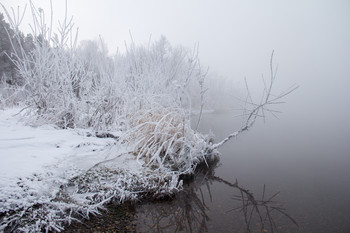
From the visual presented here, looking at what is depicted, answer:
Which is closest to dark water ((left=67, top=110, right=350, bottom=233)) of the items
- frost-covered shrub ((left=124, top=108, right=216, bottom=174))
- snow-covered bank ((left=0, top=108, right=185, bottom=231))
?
snow-covered bank ((left=0, top=108, right=185, bottom=231))

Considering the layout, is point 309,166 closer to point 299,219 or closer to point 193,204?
point 299,219

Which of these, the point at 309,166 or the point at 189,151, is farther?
the point at 309,166

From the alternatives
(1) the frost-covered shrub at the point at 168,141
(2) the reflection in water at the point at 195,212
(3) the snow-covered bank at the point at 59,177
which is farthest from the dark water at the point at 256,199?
(1) the frost-covered shrub at the point at 168,141

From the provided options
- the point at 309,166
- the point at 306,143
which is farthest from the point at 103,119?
the point at 306,143

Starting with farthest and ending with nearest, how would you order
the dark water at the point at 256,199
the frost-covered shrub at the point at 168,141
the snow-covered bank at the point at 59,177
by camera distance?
the frost-covered shrub at the point at 168,141
the dark water at the point at 256,199
the snow-covered bank at the point at 59,177

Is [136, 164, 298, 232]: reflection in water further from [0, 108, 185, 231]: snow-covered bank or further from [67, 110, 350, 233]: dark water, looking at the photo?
[0, 108, 185, 231]: snow-covered bank

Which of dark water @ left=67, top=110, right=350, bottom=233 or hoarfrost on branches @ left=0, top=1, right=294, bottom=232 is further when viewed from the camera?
dark water @ left=67, top=110, right=350, bottom=233

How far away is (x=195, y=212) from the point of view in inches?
99.0

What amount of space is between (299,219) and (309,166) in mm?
2890

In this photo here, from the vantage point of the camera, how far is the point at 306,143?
7.43 metres

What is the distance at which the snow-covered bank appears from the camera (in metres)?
1.72

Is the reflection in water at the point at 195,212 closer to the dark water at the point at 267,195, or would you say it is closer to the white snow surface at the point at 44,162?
the dark water at the point at 267,195

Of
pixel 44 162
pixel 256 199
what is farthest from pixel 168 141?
pixel 44 162

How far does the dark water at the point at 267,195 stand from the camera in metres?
2.29
